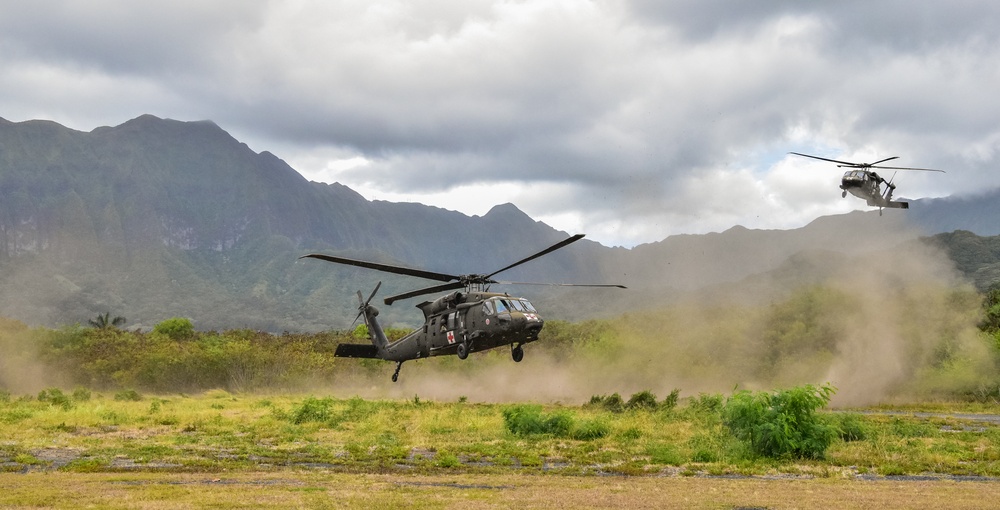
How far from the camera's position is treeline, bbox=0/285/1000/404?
87.6 meters

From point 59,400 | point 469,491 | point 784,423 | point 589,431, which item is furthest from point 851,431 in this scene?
point 59,400

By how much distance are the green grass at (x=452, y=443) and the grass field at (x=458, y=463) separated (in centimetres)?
11

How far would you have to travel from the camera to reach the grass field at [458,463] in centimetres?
2291

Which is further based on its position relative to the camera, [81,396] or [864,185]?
[81,396]

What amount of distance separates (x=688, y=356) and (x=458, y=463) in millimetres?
67813

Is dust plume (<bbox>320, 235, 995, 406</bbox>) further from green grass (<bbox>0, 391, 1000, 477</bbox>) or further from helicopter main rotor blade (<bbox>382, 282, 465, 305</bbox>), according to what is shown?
helicopter main rotor blade (<bbox>382, 282, 465, 305</bbox>)

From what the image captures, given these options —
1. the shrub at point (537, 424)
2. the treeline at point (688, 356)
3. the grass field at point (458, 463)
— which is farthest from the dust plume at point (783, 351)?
the shrub at point (537, 424)

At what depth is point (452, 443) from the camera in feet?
132

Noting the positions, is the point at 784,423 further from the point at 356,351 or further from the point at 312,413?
the point at 312,413

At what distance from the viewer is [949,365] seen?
3369 inches

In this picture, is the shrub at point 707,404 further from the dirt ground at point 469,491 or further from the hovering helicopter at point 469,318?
the dirt ground at point 469,491

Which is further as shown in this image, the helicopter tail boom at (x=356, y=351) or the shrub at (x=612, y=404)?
the shrub at (x=612, y=404)

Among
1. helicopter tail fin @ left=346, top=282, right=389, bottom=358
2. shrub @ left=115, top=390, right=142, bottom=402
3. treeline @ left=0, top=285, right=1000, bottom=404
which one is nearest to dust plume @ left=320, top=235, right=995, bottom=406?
treeline @ left=0, top=285, right=1000, bottom=404

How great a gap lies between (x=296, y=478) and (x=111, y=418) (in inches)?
1201
